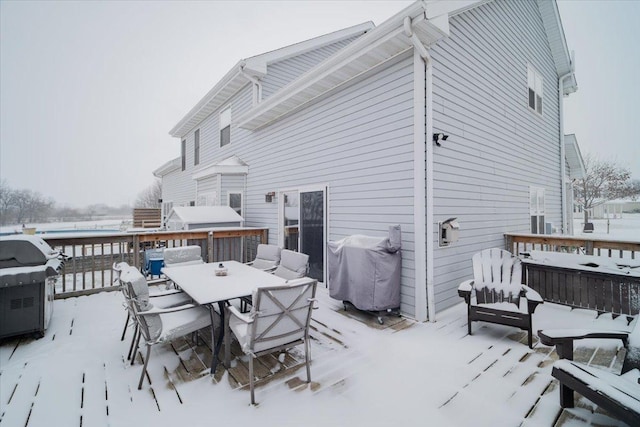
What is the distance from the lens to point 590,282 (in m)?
3.92

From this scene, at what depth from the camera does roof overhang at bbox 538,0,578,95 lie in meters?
6.89

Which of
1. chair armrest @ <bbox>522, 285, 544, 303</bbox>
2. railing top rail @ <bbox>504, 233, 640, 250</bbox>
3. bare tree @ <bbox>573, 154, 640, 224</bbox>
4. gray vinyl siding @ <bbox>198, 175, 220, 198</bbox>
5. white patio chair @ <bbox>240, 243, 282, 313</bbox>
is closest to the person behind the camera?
chair armrest @ <bbox>522, 285, 544, 303</bbox>

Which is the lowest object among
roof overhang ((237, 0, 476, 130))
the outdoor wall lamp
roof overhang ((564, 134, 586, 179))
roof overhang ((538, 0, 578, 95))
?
the outdoor wall lamp

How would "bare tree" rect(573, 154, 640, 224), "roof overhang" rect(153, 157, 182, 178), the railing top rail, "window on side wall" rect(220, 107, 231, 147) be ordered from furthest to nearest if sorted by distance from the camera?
"bare tree" rect(573, 154, 640, 224), "roof overhang" rect(153, 157, 182, 178), "window on side wall" rect(220, 107, 231, 147), the railing top rail

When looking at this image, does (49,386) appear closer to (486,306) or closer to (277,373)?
(277,373)

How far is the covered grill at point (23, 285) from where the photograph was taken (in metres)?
3.09

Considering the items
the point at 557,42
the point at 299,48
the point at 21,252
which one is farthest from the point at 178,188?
the point at 557,42

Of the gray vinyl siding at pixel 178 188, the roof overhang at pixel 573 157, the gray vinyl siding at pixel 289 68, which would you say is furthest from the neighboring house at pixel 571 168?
the gray vinyl siding at pixel 178 188

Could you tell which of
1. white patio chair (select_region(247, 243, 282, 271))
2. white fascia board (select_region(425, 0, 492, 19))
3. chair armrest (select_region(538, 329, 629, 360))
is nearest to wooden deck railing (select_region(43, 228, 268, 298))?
white patio chair (select_region(247, 243, 282, 271))

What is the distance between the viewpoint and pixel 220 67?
37.6m

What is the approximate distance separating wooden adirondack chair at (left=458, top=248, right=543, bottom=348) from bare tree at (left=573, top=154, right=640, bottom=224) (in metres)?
16.2

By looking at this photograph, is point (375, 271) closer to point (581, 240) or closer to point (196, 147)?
point (581, 240)

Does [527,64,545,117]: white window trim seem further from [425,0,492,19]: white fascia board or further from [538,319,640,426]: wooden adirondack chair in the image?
[538,319,640,426]: wooden adirondack chair

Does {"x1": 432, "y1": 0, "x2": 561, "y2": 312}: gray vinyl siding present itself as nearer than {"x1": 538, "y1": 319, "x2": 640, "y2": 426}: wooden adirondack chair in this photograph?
No
